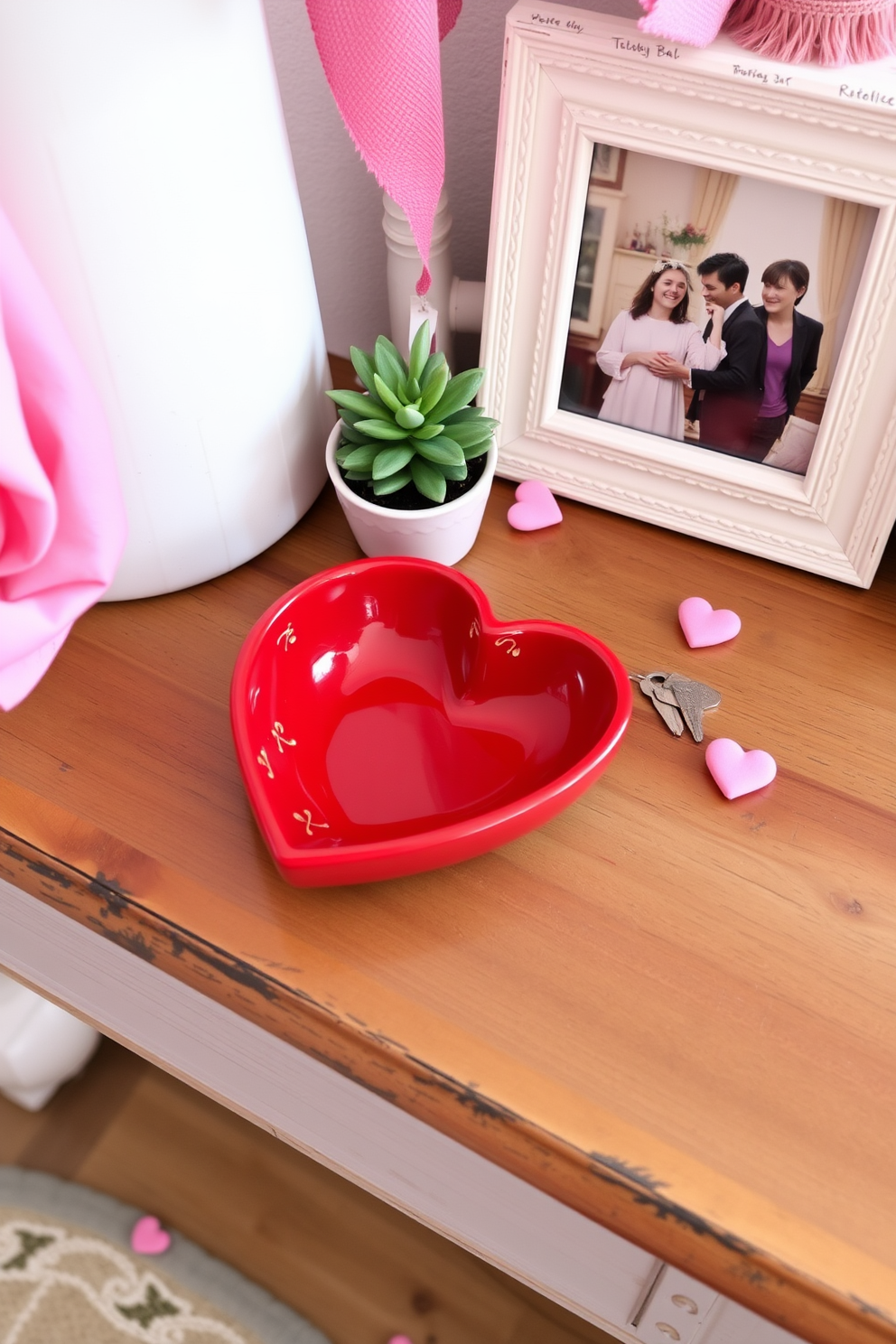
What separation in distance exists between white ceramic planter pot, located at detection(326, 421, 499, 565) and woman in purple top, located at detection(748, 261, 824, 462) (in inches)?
5.7

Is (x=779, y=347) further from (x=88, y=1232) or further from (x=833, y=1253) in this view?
(x=88, y=1232)

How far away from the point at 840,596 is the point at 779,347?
0.14 meters

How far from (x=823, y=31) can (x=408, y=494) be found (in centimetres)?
28

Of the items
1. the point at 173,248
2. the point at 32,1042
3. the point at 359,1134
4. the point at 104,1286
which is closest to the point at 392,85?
the point at 173,248

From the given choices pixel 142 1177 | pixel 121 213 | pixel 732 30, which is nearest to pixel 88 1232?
pixel 142 1177

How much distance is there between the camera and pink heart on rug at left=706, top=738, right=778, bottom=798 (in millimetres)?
507

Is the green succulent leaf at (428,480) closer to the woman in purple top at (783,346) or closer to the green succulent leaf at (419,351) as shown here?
the green succulent leaf at (419,351)

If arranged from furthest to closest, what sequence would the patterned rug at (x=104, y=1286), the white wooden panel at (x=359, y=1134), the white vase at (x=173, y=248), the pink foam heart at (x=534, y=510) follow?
the patterned rug at (x=104, y=1286)
the pink foam heart at (x=534, y=510)
the white wooden panel at (x=359, y=1134)
the white vase at (x=173, y=248)

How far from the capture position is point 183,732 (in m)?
0.53

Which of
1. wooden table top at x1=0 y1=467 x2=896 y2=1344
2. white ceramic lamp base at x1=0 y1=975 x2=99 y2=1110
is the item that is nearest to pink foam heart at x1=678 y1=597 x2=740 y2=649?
wooden table top at x1=0 y1=467 x2=896 y2=1344

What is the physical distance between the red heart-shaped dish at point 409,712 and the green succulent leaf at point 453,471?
0.05 m

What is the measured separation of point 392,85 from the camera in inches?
17.5

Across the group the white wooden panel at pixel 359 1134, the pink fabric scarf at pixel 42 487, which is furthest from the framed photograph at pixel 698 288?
the white wooden panel at pixel 359 1134

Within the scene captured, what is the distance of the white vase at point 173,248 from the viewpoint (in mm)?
392
